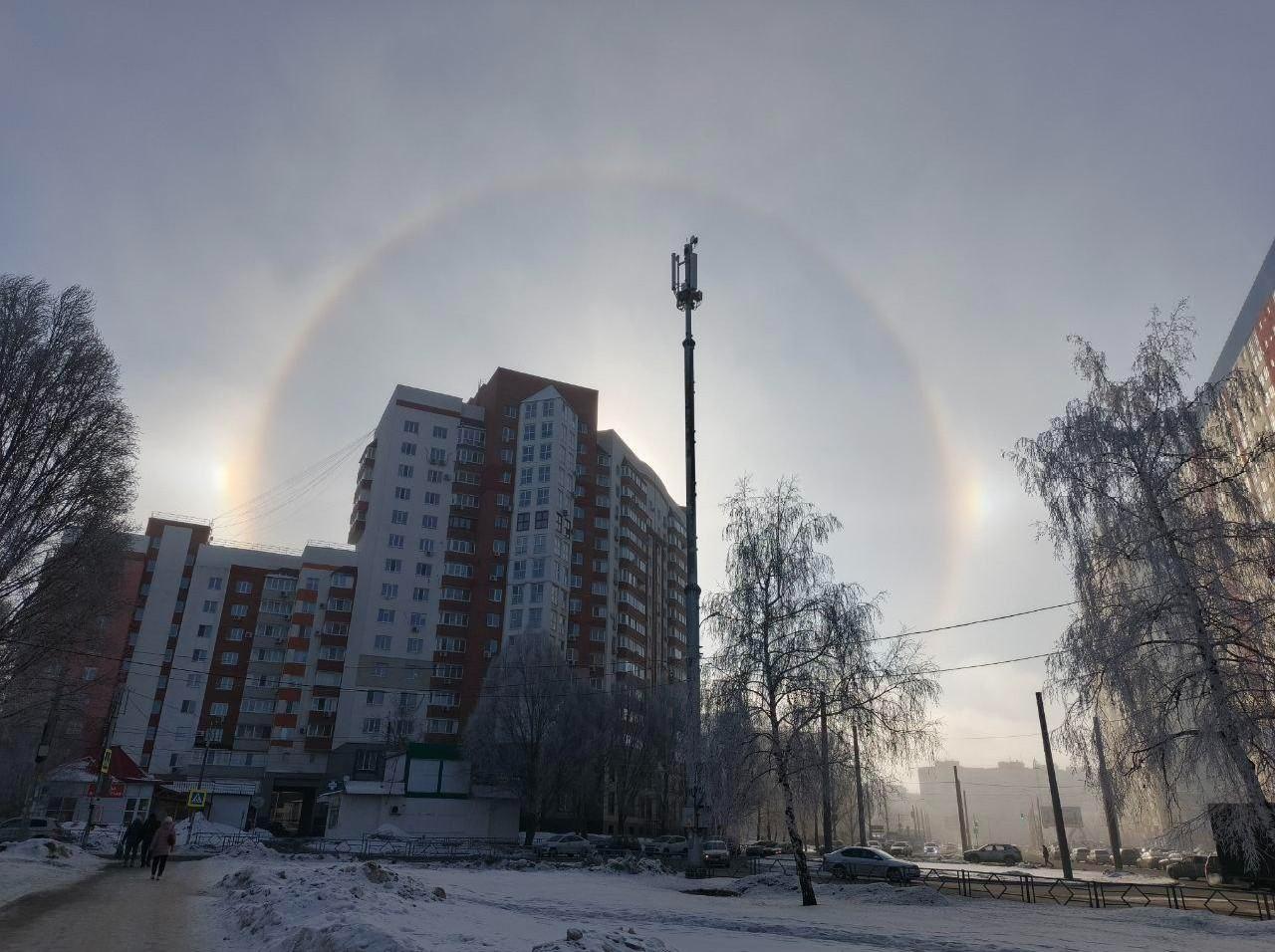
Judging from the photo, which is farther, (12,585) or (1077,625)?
(12,585)

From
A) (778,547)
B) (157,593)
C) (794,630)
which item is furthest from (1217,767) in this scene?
(157,593)

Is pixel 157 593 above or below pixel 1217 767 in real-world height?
above

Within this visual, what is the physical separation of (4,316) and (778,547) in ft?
97.0

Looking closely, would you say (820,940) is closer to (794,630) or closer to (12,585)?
(794,630)

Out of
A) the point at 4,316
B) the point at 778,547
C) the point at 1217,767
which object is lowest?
the point at 1217,767

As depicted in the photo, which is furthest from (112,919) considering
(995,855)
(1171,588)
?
(995,855)

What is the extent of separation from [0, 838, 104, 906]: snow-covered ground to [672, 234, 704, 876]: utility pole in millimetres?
19927

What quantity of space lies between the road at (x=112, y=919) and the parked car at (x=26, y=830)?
67.2 feet

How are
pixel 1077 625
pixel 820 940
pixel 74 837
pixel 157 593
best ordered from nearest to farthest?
pixel 820 940
pixel 1077 625
pixel 74 837
pixel 157 593

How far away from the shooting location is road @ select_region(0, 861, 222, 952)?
1291 cm

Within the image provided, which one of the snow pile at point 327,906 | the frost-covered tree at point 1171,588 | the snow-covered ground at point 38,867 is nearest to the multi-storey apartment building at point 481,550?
the snow-covered ground at point 38,867

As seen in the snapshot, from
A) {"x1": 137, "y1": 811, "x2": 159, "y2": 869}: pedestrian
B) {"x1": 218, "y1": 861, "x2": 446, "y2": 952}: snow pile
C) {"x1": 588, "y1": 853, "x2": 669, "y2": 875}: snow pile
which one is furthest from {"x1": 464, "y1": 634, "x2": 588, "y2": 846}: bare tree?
{"x1": 218, "y1": 861, "x2": 446, "y2": 952}: snow pile

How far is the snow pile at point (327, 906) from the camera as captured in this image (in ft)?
38.2

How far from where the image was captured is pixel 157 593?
102 m
